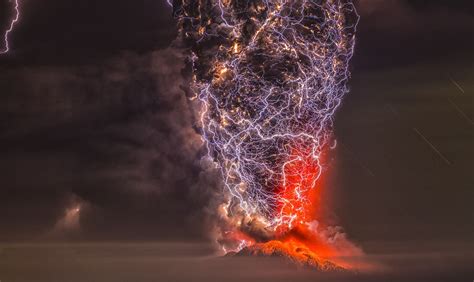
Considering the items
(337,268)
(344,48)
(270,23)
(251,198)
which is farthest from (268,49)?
(337,268)

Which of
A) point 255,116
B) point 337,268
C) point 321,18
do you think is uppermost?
point 321,18

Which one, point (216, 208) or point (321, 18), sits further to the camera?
point (216, 208)

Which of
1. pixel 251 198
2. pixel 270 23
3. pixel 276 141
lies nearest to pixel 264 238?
pixel 251 198

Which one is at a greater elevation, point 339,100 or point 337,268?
point 339,100

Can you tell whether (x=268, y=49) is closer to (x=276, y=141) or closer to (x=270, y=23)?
(x=270, y=23)

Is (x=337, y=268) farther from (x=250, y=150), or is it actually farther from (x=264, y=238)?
(x=250, y=150)

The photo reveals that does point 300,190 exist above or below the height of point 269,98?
below
